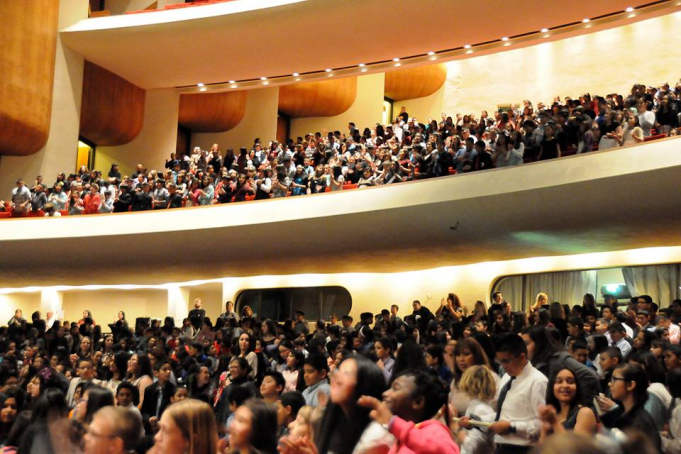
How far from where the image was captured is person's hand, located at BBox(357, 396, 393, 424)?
3240 mm

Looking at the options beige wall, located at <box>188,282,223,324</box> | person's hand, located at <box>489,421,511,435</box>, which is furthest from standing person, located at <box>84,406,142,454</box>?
beige wall, located at <box>188,282,223,324</box>

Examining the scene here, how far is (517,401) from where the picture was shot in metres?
4.62

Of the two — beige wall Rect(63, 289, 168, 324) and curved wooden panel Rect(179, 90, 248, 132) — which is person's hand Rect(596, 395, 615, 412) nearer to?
beige wall Rect(63, 289, 168, 324)

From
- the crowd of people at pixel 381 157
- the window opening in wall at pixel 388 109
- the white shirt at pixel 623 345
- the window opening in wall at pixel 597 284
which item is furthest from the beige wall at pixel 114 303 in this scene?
the white shirt at pixel 623 345

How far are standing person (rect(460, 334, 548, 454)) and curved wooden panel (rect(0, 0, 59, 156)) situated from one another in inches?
602

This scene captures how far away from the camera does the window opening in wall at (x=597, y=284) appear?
13508 millimetres

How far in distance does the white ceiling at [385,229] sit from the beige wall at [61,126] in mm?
2189

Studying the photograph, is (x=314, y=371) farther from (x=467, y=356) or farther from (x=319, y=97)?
(x=319, y=97)

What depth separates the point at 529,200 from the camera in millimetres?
11906

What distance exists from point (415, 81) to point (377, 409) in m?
22.1

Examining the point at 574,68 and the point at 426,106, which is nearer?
the point at 574,68

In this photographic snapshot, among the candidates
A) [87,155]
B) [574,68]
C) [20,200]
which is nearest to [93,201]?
[20,200]

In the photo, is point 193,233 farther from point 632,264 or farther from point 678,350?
point 678,350

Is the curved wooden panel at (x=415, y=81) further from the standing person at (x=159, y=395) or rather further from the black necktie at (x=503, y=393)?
the black necktie at (x=503, y=393)
